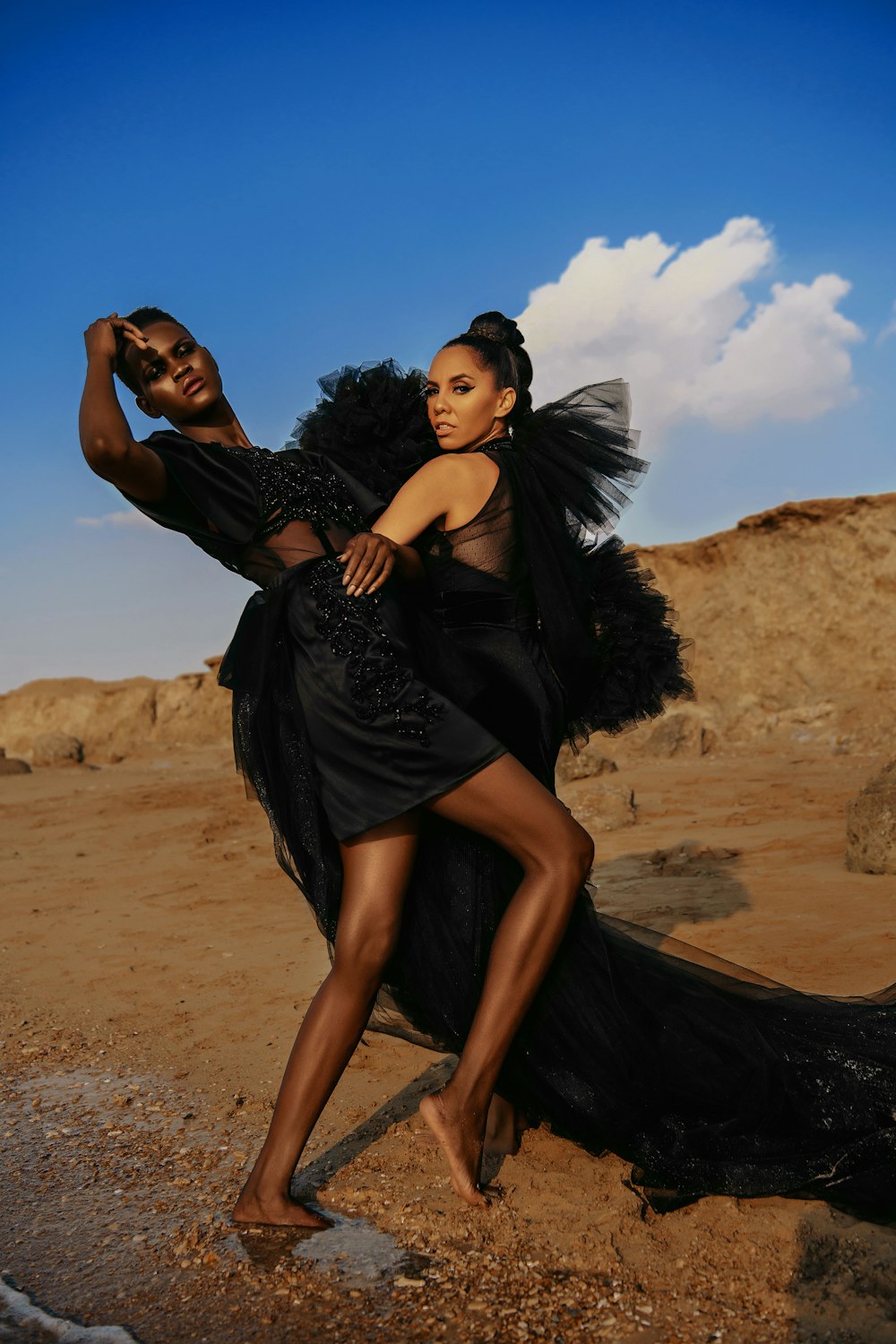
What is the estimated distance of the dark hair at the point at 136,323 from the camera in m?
2.81

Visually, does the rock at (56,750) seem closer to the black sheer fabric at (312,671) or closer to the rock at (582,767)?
the rock at (582,767)

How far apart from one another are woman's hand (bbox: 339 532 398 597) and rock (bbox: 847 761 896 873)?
4346mm

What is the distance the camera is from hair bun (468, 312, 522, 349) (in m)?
3.11

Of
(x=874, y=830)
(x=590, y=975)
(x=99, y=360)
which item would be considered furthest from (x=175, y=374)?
(x=874, y=830)

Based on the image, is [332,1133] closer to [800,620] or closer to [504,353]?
[504,353]

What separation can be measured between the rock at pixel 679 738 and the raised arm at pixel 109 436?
13.1 meters

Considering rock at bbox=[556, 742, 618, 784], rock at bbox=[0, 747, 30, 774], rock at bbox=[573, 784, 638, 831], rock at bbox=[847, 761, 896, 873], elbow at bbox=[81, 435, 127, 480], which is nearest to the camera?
elbow at bbox=[81, 435, 127, 480]

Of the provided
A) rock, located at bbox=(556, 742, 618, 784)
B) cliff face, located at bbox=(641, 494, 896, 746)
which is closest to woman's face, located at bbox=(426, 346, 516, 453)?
rock, located at bbox=(556, 742, 618, 784)

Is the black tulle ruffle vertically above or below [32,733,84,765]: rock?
above

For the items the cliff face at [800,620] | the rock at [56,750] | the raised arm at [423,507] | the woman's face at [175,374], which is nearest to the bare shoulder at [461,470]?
the raised arm at [423,507]

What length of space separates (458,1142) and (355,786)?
923mm

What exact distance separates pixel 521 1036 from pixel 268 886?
523 cm

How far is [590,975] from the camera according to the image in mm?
2771

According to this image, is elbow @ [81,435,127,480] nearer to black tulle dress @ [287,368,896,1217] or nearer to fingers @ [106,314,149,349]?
fingers @ [106,314,149,349]
